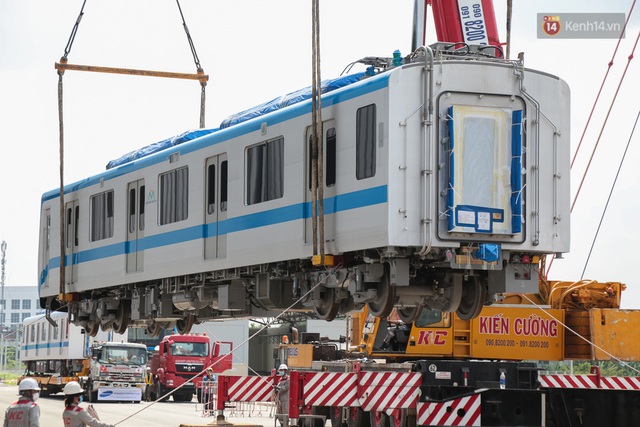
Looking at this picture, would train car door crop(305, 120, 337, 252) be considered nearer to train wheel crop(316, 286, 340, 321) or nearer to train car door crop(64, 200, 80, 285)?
train wheel crop(316, 286, 340, 321)

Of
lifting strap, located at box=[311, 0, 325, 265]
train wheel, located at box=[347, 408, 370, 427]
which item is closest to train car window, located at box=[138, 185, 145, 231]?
train wheel, located at box=[347, 408, 370, 427]

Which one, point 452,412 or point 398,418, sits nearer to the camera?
point 452,412

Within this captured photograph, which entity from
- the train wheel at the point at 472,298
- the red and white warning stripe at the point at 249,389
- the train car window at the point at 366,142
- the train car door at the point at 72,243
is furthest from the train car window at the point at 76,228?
the train car window at the point at 366,142

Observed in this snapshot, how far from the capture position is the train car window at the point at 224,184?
18.5 metres

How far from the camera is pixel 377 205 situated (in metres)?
14.8

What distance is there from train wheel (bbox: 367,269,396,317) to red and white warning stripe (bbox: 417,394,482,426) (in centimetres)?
132

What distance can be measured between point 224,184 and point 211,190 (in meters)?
0.43

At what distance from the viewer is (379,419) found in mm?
21000

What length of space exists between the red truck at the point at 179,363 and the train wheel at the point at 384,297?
29337 millimetres

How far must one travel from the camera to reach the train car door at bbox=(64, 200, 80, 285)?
24.6m

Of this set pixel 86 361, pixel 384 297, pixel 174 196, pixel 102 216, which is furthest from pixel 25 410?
pixel 86 361

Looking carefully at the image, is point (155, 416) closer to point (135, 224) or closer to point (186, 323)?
point (186, 323)

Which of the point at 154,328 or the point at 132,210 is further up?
the point at 132,210

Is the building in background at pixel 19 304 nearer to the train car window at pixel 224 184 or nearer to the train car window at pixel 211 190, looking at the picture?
the train car window at pixel 211 190
